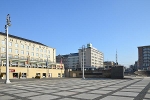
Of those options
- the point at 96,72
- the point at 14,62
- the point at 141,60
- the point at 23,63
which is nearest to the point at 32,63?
the point at 23,63

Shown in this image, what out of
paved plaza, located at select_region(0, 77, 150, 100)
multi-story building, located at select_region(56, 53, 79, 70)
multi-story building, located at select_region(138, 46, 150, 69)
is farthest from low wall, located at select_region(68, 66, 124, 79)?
multi-story building, located at select_region(138, 46, 150, 69)

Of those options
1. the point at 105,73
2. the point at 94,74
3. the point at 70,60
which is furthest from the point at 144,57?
the point at 105,73

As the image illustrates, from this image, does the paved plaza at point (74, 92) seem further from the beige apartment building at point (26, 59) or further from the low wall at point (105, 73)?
the beige apartment building at point (26, 59)

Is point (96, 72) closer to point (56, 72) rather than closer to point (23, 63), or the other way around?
point (56, 72)

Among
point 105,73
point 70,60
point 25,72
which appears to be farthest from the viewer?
point 70,60

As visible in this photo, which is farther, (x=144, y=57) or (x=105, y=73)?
(x=144, y=57)

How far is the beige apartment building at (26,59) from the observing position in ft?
212

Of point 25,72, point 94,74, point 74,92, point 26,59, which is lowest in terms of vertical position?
point 94,74

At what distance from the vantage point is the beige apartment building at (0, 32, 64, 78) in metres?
64.5

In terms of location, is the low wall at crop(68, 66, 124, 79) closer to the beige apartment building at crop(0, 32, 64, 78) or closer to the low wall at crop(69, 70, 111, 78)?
the low wall at crop(69, 70, 111, 78)

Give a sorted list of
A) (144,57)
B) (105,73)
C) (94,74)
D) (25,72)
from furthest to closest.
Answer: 1. (144,57)
2. (94,74)
3. (105,73)
4. (25,72)

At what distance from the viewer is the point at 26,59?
7250 cm

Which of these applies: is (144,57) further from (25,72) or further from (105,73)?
(25,72)

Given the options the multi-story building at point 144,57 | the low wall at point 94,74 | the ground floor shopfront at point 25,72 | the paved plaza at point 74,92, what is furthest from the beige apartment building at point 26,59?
the multi-story building at point 144,57
